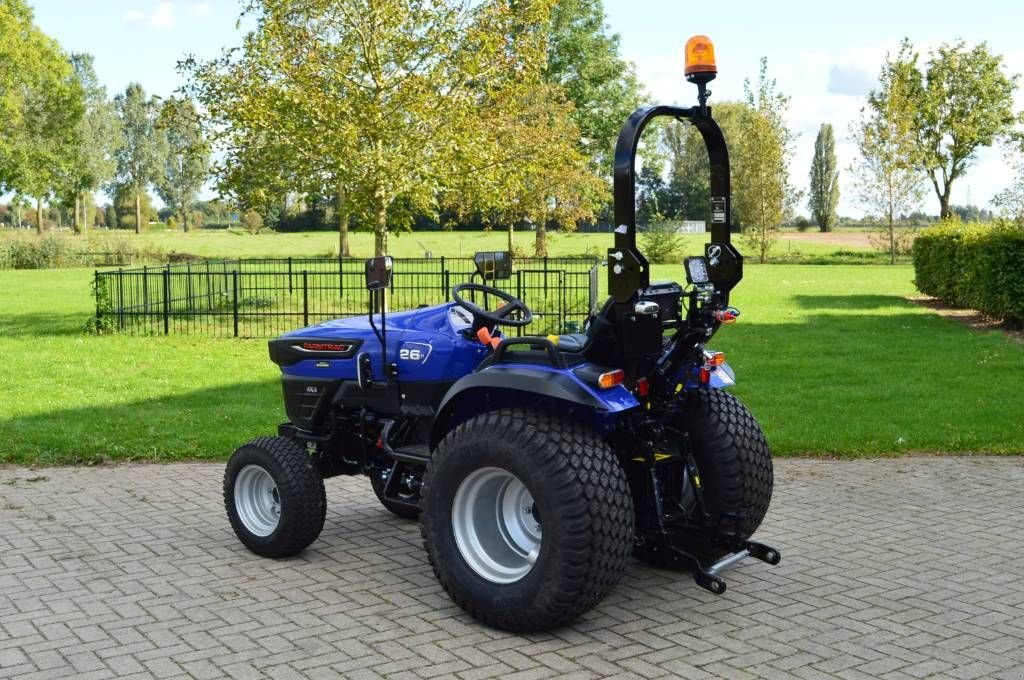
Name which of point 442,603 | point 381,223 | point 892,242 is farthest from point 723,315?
point 892,242

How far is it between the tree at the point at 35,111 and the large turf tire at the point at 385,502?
48.0 metres

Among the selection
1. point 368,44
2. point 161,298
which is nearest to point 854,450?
point 368,44

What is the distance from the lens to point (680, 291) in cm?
499

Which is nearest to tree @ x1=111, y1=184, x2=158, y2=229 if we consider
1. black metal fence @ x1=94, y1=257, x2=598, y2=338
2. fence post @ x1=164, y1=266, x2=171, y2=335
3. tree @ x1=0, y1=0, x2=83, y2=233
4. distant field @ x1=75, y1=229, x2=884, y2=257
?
distant field @ x1=75, y1=229, x2=884, y2=257

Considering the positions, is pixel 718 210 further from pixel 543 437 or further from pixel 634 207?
pixel 543 437

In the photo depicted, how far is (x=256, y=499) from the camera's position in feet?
20.5

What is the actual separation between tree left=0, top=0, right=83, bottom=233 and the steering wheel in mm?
48818

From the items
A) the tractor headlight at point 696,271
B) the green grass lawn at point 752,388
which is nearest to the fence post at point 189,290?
the green grass lawn at point 752,388

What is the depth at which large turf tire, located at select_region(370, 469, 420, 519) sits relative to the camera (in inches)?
240

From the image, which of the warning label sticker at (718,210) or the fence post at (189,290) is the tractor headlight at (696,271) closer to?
the warning label sticker at (718,210)

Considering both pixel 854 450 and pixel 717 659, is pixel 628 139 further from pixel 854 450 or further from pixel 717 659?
pixel 854 450

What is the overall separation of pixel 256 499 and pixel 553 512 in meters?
2.27

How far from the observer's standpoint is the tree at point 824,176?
7841 cm

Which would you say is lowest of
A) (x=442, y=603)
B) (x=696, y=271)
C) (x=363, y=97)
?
(x=442, y=603)
